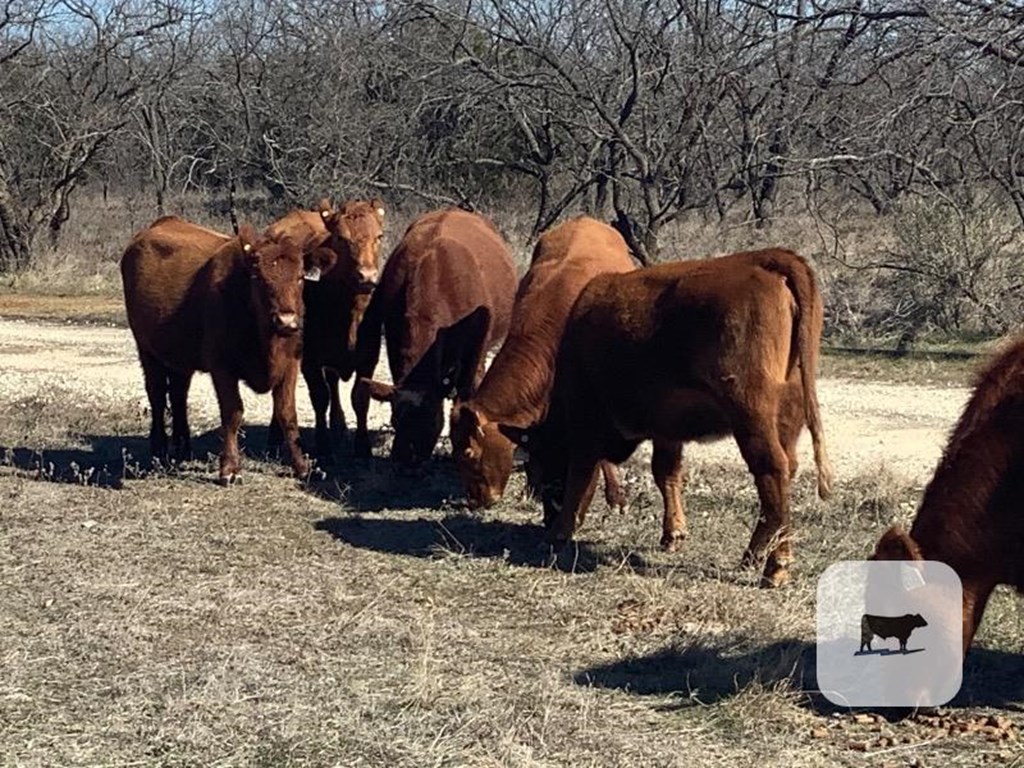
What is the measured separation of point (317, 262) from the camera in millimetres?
9602

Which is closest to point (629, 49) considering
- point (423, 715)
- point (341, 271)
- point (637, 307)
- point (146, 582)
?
point (341, 271)

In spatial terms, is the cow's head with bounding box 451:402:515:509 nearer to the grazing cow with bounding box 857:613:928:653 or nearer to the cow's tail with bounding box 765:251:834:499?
the cow's tail with bounding box 765:251:834:499

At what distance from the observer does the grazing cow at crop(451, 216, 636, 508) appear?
327 inches

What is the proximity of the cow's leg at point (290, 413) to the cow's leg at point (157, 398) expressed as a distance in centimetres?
129

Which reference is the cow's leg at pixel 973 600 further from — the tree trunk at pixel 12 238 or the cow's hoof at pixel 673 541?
the tree trunk at pixel 12 238

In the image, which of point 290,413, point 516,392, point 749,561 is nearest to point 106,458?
point 290,413

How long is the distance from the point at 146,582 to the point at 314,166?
17889 mm

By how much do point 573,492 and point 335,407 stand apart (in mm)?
3567

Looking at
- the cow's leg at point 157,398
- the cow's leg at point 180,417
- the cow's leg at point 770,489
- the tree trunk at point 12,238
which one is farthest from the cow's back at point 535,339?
the tree trunk at point 12,238

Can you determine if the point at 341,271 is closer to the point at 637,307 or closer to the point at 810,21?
the point at 637,307

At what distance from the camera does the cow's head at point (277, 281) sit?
354 inches

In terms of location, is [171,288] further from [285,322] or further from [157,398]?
[285,322]

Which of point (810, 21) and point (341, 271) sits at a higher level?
point (810, 21)

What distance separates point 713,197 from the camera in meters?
18.8
